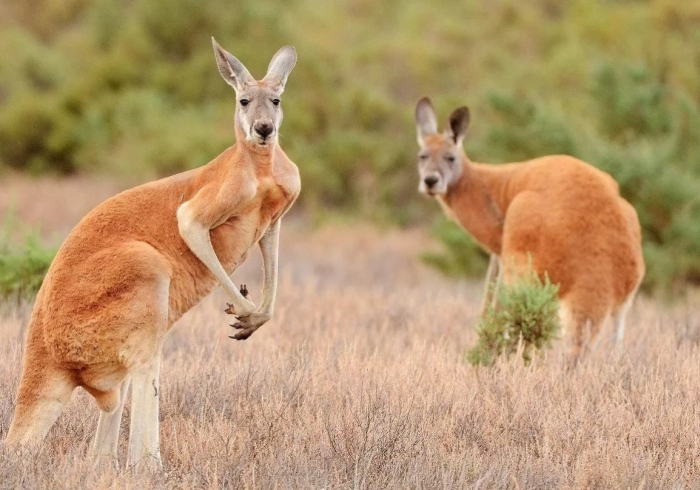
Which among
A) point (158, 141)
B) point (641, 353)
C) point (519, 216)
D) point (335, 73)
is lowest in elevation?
point (641, 353)

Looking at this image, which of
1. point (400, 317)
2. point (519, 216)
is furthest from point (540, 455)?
point (400, 317)

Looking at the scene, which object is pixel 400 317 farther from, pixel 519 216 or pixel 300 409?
pixel 300 409

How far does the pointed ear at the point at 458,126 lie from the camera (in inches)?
336

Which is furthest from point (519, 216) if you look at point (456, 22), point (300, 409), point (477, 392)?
point (456, 22)

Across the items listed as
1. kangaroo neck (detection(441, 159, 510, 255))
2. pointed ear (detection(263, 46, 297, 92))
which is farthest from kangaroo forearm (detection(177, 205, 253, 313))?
kangaroo neck (detection(441, 159, 510, 255))

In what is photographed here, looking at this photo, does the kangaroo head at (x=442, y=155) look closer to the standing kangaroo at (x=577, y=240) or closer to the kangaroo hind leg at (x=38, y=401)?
the standing kangaroo at (x=577, y=240)

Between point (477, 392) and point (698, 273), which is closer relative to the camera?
point (477, 392)

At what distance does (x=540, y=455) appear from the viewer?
439 cm

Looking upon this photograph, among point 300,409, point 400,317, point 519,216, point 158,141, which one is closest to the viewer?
point 300,409

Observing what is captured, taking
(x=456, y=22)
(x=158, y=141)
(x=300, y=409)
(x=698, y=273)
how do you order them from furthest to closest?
(x=456, y=22) → (x=158, y=141) → (x=698, y=273) → (x=300, y=409)

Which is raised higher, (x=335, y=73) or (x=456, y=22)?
(x=456, y=22)

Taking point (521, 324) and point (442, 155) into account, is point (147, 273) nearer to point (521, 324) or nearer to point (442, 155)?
point (521, 324)

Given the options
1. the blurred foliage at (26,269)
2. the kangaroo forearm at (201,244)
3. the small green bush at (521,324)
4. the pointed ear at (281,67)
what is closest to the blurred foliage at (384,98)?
the small green bush at (521,324)

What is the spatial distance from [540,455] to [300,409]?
3.68 feet
